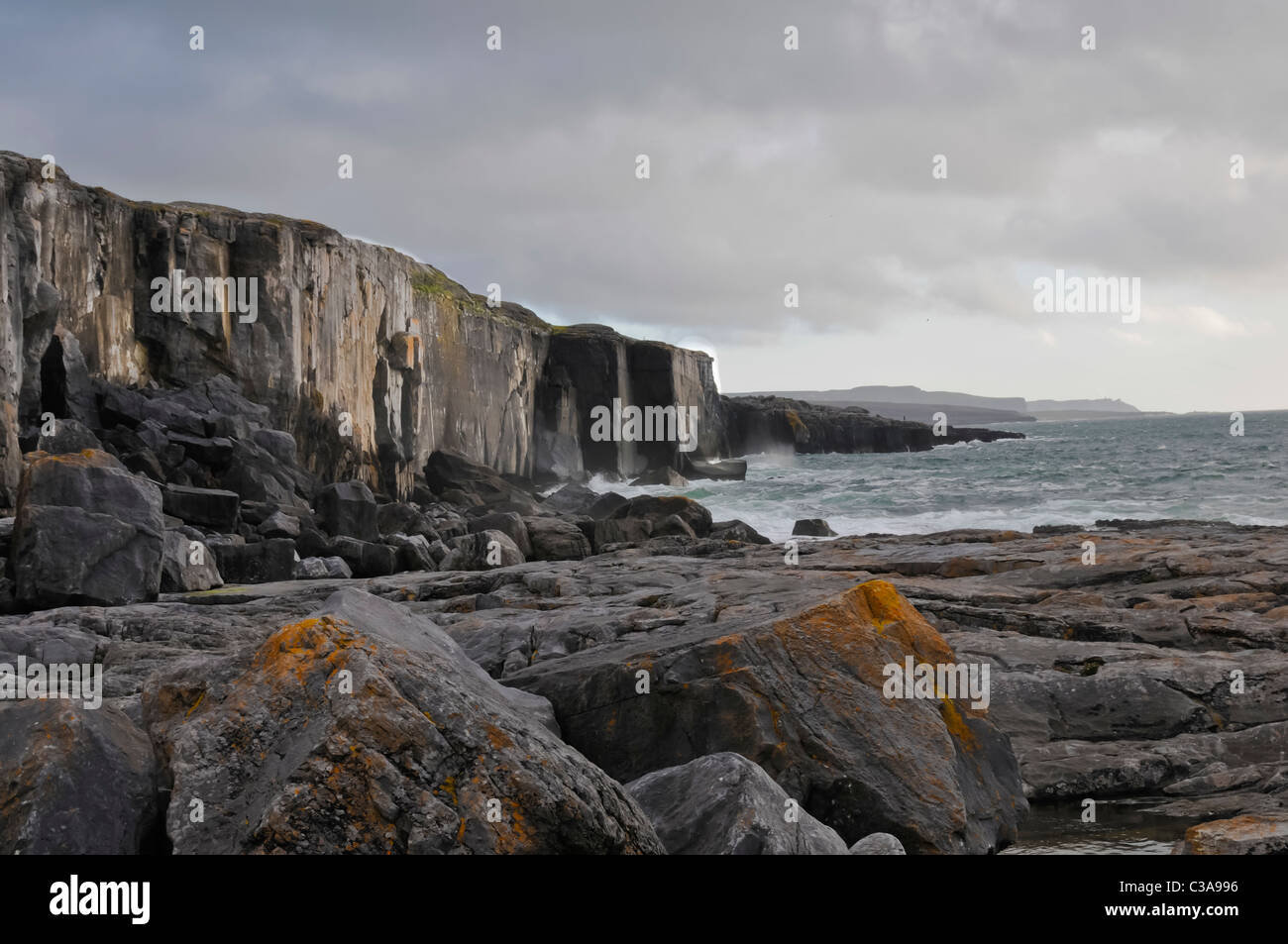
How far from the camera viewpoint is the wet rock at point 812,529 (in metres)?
29.7

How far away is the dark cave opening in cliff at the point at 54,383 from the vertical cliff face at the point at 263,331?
3 centimetres

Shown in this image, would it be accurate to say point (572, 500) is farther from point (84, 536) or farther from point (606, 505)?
point (84, 536)

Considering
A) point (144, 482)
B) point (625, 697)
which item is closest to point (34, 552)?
point (144, 482)

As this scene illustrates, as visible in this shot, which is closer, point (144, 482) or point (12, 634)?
point (12, 634)

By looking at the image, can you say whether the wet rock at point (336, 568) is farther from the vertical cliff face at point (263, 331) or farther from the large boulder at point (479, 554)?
the vertical cliff face at point (263, 331)

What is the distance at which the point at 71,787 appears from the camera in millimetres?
3797

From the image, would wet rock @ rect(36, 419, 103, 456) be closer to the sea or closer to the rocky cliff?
the rocky cliff

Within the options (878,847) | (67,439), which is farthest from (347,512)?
(878,847)

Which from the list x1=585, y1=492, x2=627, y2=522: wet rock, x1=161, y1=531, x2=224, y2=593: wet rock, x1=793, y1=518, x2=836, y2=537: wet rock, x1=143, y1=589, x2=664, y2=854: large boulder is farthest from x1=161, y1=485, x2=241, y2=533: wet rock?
x1=585, y1=492, x2=627, y2=522: wet rock
